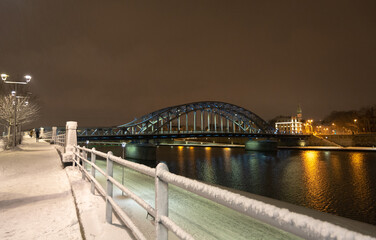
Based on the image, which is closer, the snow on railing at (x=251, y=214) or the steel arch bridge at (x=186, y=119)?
the snow on railing at (x=251, y=214)

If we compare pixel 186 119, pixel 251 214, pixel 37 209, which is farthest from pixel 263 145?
pixel 251 214

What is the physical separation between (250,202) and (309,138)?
108855 mm

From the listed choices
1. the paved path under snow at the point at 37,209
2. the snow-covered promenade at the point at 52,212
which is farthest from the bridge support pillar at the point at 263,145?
the snow-covered promenade at the point at 52,212

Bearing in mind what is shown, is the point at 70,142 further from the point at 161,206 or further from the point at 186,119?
the point at 186,119

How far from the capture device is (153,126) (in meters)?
87.2

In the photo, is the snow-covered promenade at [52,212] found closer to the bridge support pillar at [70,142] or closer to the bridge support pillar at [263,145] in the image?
the bridge support pillar at [70,142]

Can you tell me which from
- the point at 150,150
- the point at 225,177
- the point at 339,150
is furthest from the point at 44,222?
the point at 339,150

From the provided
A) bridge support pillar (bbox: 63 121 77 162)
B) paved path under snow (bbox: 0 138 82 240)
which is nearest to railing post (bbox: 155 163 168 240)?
paved path under snow (bbox: 0 138 82 240)

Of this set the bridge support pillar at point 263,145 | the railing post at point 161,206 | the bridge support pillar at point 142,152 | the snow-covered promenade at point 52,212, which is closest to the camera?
the railing post at point 161,206

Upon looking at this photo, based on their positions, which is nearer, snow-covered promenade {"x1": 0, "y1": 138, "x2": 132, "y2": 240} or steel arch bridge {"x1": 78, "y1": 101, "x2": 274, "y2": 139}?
snow-covered promenade {"x1": 0, "y1": 138, "x2": 132, "y2": 240}

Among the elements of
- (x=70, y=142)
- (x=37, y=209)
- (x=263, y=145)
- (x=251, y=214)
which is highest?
(x=70, y=142)

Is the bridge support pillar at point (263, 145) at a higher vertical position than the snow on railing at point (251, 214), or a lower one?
lower

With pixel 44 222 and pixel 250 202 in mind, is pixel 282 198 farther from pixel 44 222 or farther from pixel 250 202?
pixel 250 202

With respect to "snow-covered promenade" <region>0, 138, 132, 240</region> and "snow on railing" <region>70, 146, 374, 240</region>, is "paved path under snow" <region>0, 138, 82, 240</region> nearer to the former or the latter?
"snow-covered promenade" <region>0, 138, 132, 240</region>
